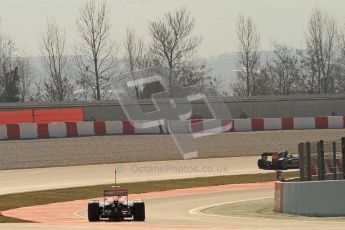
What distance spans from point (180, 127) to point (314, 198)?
21.9 meters

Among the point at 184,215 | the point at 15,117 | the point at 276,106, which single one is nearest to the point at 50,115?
the point at 15,117

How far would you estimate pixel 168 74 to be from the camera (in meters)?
67.9

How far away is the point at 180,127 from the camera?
136 feet

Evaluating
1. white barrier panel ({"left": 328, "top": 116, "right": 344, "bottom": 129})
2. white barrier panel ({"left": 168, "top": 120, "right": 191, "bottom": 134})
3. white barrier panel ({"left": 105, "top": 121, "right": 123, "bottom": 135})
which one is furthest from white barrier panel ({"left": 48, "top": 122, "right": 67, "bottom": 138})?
white barrier panel ({"left": 328, "top": 116, "right": 344, "bottom": 129})

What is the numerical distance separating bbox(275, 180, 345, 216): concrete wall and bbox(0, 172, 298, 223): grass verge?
24.7ft

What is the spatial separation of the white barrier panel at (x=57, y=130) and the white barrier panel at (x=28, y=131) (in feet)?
2.14

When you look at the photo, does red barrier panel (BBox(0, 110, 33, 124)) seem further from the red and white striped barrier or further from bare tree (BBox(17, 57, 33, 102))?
bare tree (BBox(17, 57, 33, 102))

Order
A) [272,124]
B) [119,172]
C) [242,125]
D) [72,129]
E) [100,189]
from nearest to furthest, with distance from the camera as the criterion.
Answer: [100,189] → [119,172] → [72,129] → [242,125] → [272,124]

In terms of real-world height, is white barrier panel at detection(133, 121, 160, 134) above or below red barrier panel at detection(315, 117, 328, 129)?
above

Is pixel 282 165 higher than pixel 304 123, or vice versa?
pixel 304 123

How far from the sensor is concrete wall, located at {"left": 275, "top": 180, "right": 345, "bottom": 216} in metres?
19.3

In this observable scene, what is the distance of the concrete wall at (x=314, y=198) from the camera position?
19.3m

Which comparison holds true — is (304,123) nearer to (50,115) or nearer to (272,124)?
(272,124)

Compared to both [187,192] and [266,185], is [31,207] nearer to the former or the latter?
[187,192]
